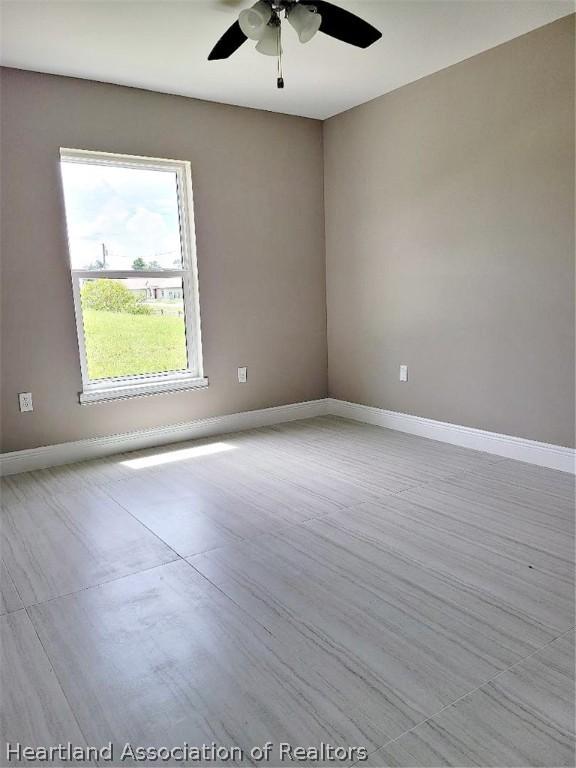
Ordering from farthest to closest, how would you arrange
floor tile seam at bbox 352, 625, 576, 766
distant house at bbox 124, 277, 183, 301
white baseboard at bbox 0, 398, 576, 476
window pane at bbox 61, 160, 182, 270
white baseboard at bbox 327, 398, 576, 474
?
distant house at bbox 124, 277, 183, 301, window pane at bbox 61, 160, 182, 270, white baseboard at bbox 0, 398, 576, 476, white baseboard at bbox 327, 398, 576, 474, floor tile seam at bbox 352, 625, 576, 766

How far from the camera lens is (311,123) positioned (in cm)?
438

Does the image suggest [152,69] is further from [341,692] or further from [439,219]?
[341,692]

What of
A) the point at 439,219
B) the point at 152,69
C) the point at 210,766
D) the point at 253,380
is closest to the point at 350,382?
the point at 253,380

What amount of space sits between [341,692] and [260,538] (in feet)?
3.24

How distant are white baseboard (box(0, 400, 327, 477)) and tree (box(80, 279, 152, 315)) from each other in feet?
2.94

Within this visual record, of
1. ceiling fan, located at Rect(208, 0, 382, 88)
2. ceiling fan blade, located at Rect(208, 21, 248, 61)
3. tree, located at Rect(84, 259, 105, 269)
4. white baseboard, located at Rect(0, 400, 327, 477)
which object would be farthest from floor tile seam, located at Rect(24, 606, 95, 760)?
ceiling fan blade, located at Rect(208, 21, 248, 61)

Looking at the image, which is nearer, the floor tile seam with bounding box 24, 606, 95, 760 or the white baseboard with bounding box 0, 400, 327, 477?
the floor tile seam with bounding box 24, 606, 95, 760

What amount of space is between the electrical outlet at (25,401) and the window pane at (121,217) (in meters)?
0.91

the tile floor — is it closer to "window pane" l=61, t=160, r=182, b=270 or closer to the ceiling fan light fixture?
"window pane" l=61, t=160, r=182, b=270

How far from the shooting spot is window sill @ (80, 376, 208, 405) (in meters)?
3.65

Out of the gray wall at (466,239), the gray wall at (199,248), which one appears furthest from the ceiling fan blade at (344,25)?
the gray wall at (199,248)

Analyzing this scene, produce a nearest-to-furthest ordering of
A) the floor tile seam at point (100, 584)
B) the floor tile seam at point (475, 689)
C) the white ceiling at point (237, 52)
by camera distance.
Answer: the floor tile seam at point (475, 689)
the floor tile seam at point (100, 584)
the white ceiling at point (237, 52)

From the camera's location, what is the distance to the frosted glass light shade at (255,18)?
2182 mm

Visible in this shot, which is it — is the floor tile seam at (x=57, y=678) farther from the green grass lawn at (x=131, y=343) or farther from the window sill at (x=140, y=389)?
the green grass lawn at (x=131, y=343)
